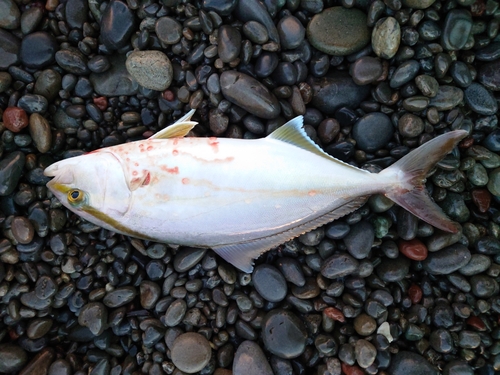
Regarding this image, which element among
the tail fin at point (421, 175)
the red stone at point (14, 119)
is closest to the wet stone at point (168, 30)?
the red stone at point (14, 119)

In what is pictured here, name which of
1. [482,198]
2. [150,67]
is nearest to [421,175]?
[482,198]

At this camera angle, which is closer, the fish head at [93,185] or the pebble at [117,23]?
the fish head at [93,185]

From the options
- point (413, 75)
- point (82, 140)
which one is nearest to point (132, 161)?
point (82, 140)

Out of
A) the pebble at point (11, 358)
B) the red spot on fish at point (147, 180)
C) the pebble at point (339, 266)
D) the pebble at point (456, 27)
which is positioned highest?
the pebble at point (456, 27)

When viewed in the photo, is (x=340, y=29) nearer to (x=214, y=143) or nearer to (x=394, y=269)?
(x=214, y=143)

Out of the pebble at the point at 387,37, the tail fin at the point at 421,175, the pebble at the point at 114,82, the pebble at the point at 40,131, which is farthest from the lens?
A: the pebble at the point at 114,82

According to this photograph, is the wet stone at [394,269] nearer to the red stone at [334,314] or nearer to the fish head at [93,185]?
the red stone at [334,314]

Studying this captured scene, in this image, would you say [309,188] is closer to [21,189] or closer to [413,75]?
[413,75]
